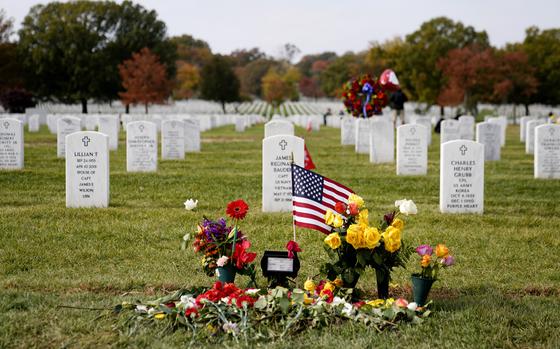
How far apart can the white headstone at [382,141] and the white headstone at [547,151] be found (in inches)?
176

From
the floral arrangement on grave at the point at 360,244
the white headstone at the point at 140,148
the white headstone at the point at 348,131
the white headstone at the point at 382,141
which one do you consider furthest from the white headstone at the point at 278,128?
the floral arrangement on grave at the point at 360,244

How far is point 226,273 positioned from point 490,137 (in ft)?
49.7

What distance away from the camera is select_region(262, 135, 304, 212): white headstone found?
10984 millimetres

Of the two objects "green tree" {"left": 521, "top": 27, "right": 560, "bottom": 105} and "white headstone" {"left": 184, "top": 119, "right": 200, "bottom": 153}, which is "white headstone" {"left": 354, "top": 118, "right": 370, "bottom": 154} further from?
"green tree" {"left": 521, "top": 27, "right": 560, "bottom": 105}

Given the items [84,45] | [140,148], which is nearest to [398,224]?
[140,148]

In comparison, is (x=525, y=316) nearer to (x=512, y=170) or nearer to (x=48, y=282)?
(x=48, y=282)

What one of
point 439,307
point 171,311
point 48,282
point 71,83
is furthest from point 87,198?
point 71,83

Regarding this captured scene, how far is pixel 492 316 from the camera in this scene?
589 centimetres

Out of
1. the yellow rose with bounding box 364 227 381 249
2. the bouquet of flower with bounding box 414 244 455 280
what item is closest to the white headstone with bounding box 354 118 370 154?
the bouquet of flower with bounding box 414 244 455 280

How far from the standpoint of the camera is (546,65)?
6288cm

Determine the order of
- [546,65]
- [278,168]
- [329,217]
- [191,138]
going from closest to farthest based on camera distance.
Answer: [329,217], [278,168], [191,138], [546,65]

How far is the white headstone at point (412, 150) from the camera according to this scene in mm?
16219

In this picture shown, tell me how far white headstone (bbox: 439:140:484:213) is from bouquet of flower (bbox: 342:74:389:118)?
499 inches

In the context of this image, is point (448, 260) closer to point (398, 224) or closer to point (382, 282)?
point (398, 224)
